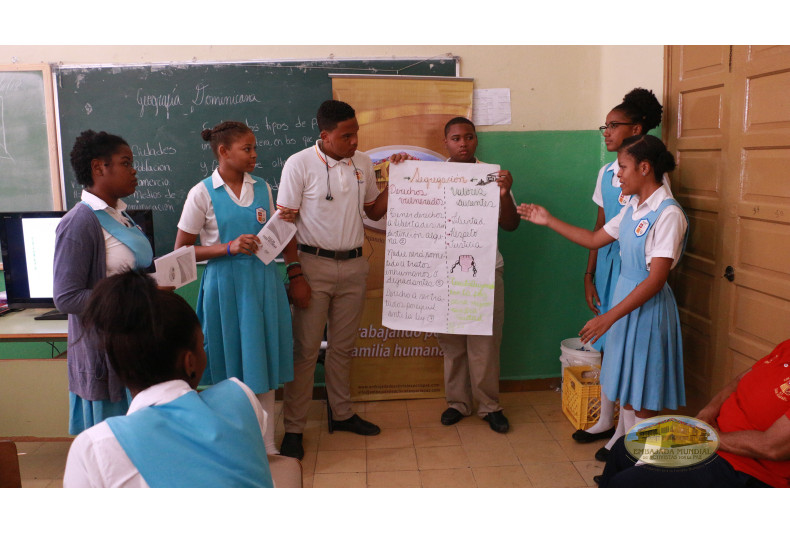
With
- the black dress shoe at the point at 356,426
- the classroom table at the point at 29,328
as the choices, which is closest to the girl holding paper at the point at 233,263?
the black dress shoe at the point at 356,426

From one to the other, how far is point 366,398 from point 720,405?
2.27 m

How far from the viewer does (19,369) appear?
2990 mm

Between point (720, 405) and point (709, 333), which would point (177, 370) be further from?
point (709, 333)

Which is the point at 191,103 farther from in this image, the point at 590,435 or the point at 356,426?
the point at 590,435

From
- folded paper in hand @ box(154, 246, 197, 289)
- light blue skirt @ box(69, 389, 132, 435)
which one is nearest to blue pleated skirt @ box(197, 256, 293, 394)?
folded paper in hand @ box(154, 246, 197, 289)

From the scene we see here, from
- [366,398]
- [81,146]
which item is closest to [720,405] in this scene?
[366,398]

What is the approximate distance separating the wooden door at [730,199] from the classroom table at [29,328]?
10.2 feet

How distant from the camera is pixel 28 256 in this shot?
3.24 metres

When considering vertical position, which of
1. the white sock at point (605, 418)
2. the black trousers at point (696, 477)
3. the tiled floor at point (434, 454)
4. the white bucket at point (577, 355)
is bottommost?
the tiled floor at point (434, 454)

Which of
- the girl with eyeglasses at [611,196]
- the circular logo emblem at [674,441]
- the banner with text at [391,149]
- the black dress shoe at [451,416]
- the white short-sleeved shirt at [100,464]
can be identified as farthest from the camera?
the banner with text at [391,149]

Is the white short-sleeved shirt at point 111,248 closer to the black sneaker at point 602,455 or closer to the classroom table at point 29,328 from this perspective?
the classroom table at point 29,328

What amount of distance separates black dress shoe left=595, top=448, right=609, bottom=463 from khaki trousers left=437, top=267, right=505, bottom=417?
2.05ft

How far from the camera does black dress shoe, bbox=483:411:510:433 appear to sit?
3348 mm

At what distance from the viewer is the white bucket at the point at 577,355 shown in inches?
138
